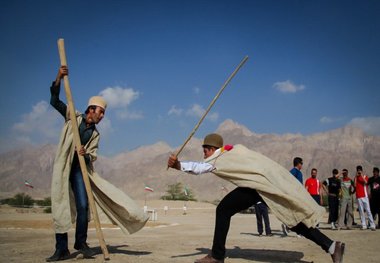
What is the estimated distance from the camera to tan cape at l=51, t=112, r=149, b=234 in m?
6.09

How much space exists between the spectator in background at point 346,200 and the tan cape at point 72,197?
973 centimetres

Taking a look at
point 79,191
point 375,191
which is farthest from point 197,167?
point 375,191

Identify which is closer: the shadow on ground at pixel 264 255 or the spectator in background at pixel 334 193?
the shadow on ground at pixel 264 255

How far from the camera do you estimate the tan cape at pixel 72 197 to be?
240 inches

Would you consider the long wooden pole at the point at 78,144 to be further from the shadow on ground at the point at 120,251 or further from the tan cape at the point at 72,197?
the shadow on ground at the point at 120,251

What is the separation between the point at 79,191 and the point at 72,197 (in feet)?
0.67

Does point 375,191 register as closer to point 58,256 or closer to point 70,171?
point 70,171

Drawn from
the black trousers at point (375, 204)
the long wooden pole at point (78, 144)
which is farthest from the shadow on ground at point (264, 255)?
the black trousers at point (375, 204)

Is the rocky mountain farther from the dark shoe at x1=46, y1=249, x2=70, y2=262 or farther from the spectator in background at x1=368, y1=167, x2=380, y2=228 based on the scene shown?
the dark shoe at x1=46, y1=249, x2=70, y2=262

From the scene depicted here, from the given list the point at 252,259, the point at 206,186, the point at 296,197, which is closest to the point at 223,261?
the point at 252,259

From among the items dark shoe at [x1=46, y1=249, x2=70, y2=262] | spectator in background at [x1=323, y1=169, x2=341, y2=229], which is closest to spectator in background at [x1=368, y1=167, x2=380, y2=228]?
spectator in background at [x1=323, y1=169, x2=341, y2=229]

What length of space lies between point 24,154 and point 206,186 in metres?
76.7

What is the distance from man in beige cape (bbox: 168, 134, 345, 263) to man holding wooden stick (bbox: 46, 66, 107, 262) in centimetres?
148

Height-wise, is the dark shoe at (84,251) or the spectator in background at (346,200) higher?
the spectator in background at (346,200)
